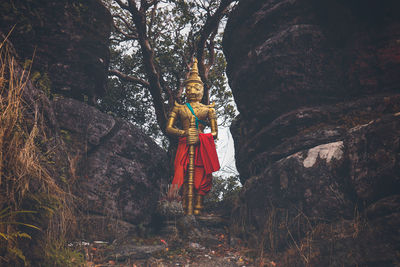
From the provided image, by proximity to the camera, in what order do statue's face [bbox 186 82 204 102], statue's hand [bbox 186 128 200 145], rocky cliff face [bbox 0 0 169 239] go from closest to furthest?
rocky cliff face [bbox 0 0 169 239], statue's hand [bbox 186 128 200 145], statue's face [bbox 186 82 204 102]

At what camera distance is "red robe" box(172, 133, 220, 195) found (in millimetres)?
7080

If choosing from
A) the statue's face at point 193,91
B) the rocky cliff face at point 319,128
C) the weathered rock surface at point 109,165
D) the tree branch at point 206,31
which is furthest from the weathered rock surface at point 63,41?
the rocky cliff face at point 319,128

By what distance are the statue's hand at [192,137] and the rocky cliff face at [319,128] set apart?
44.1 inches

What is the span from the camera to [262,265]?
4586 millimetres

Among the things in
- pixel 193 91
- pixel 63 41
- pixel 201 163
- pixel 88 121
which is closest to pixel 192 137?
pixel 201 163

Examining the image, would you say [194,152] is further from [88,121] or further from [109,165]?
[88,121]

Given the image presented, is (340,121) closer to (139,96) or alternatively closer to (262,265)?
Result: (262,265)

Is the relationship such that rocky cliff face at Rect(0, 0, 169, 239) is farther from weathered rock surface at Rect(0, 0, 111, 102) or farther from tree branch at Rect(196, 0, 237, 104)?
tree branch at Rect(196, 0, 237, 104)

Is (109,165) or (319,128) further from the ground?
(319,128)

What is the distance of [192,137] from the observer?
7293mm

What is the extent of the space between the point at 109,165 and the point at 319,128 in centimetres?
436

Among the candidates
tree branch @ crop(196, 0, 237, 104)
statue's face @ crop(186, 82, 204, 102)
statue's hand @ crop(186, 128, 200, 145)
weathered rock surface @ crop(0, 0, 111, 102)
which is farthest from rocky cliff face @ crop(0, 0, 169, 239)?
tree branch @ crop(196, 0, 237, 104)

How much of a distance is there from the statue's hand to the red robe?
0.12 metres

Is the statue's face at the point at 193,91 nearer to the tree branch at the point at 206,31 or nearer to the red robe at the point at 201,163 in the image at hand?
the red robe at the point at 201,163
